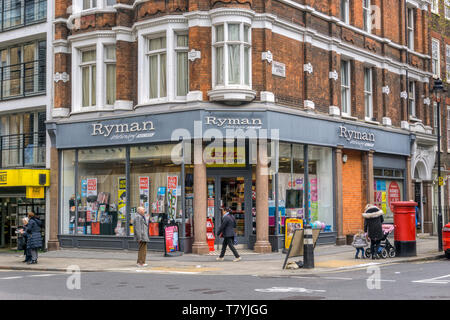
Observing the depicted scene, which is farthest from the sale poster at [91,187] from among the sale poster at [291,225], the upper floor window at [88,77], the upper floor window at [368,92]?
the upper floor window at [368,92]

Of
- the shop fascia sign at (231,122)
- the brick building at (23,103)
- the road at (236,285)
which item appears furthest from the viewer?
the brick building at (23,103)

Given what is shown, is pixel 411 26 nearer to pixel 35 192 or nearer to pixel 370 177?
pixel 370 177

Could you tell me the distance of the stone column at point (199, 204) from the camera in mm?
20938

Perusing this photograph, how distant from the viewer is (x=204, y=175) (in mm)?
21188

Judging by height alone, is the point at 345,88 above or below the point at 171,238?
above

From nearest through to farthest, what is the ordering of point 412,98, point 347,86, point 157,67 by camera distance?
point 157,67 → point 347,86 → point 412,98

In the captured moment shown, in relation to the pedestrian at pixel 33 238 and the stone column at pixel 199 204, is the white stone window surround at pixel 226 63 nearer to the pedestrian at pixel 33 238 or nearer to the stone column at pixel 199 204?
the stone column at pixel 199 204

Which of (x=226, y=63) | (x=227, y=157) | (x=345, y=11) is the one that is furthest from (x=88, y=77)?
(x=345, y=11)

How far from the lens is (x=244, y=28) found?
848 inches

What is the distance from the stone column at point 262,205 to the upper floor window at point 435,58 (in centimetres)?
1603

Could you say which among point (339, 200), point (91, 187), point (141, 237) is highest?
point (91, 187)

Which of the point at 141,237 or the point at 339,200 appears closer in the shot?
the point at 141,237

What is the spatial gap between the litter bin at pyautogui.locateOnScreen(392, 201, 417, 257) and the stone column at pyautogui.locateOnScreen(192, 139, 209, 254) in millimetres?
6295

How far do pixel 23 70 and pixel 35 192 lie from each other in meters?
5.86
